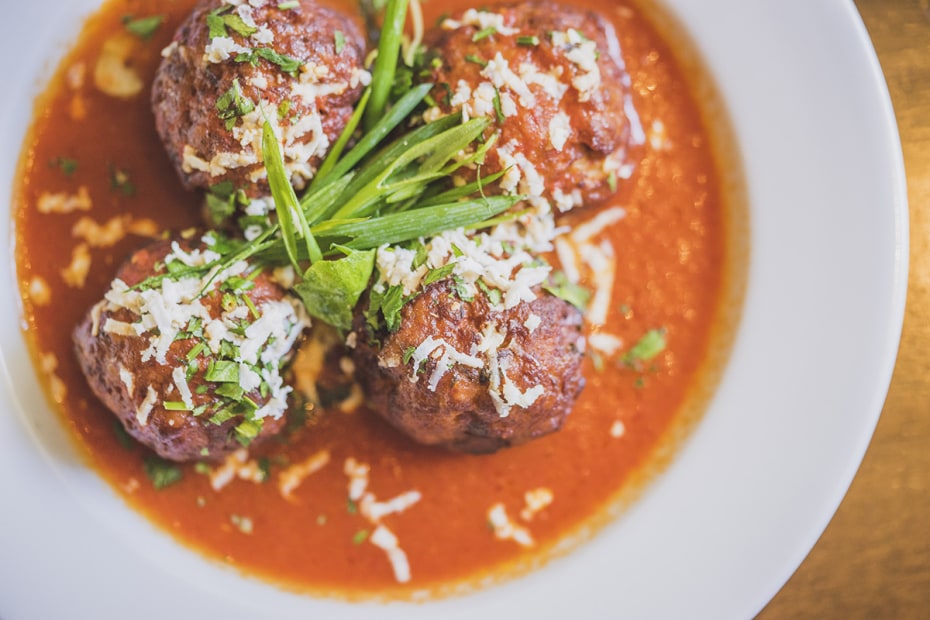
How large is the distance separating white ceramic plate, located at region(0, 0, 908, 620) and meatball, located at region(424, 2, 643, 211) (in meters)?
0.55

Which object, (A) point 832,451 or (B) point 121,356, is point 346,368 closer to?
(B) point 121,356

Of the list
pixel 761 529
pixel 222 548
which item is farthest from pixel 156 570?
pixel 761 529

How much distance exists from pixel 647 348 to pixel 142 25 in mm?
2076

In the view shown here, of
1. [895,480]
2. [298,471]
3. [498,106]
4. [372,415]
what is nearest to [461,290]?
[498,106]

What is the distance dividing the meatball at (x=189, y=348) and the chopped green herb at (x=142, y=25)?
82 centimetres

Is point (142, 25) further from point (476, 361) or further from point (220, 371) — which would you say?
point (476, 361)

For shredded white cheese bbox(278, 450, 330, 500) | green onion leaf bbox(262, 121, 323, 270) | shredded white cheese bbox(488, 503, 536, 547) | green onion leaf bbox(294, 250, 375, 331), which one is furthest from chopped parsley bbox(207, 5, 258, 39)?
shredded white cheese bbox(488, 503, 536, 547)

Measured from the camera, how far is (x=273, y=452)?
8.38ft

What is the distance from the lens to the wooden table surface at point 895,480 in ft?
8.52

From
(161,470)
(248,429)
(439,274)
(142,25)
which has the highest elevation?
(142,25)

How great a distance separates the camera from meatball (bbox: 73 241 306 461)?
82.0 inches

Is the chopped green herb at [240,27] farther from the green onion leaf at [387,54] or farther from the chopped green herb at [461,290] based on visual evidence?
the chopped green herb at [461,290]

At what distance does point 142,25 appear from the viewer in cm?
252

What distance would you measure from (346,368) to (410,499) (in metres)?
0.51
